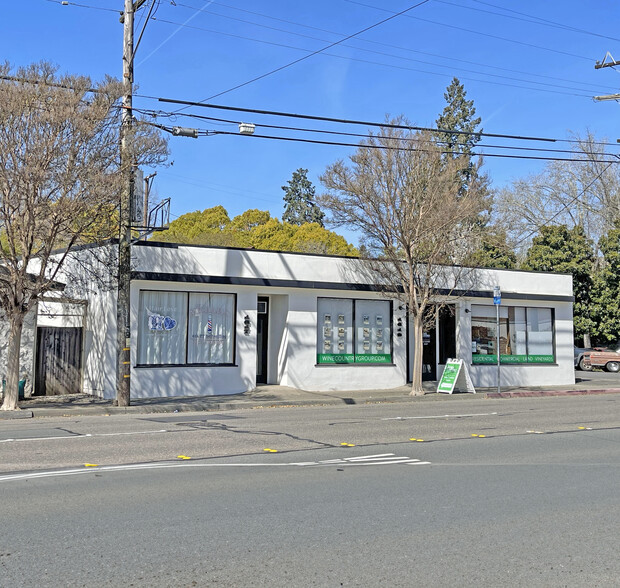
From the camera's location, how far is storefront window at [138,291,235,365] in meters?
20.0

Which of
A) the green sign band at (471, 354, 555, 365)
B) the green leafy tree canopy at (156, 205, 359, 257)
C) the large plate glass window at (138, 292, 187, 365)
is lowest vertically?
the green sign band at (471, 354, 555, 365)

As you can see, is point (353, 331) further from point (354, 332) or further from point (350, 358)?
point (350, 358)

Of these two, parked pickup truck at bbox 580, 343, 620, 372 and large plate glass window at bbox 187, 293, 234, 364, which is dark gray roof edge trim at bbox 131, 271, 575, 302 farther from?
parked pickup truck at bbox 580, 343, 620, 372

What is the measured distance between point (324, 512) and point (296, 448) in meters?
4.24

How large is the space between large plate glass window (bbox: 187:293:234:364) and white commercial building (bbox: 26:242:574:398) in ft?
0.10

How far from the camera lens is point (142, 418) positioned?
15.7 meters

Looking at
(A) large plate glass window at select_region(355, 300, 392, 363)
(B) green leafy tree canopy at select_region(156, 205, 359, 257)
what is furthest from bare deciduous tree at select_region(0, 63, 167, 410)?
(B) green leafy tree canopy at select_region(156, 205, 359, 257)

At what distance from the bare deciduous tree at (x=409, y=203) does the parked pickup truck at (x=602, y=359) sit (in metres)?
19.6

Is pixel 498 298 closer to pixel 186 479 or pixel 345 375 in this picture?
pixel 345 375

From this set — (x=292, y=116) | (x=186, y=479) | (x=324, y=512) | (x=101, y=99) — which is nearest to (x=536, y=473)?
(x=324, y=512)

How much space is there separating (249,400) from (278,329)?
4.08 meters

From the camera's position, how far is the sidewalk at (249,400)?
54.5 feet

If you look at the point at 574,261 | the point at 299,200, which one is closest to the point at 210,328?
the point at 574,261

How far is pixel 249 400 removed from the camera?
19.2 metres
